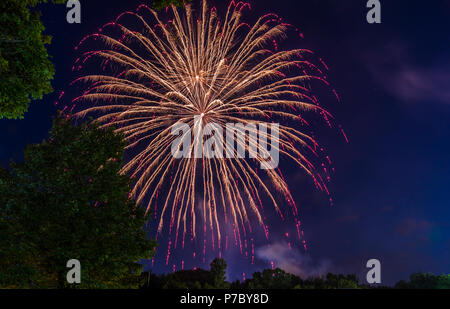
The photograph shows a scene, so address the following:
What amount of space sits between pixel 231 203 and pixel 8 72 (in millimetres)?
19267

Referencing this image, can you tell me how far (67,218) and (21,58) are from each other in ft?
32.7

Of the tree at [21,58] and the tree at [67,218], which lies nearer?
the tree at [21,58]

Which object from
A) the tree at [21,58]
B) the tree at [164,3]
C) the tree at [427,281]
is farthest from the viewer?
the tree at [427,281]

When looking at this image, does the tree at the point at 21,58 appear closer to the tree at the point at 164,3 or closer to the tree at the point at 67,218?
the tree at the point at 164,3

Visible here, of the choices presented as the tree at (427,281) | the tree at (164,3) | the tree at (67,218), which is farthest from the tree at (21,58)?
the tree at (427,281)

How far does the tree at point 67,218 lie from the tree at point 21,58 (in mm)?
6822

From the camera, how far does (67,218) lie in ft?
67.9

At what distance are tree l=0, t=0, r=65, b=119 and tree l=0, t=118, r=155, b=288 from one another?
6.82 meters

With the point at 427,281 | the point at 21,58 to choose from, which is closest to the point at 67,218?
the point at 21,58

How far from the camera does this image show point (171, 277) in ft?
247

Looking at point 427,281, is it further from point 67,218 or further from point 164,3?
point 164,3

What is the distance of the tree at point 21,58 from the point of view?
14750 millimetres

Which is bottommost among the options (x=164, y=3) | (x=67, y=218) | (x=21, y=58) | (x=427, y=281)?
(x=427, y=281)
